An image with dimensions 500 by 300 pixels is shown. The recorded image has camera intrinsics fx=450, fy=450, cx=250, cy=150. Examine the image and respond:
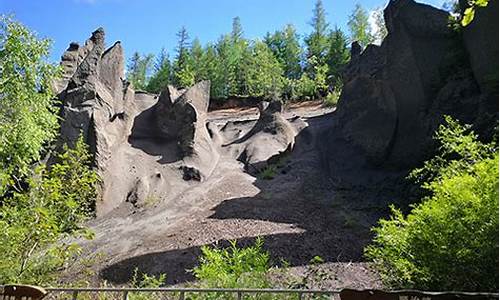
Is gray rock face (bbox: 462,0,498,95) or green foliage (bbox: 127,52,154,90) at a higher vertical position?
green foliage (bbox: 127,52,154,90)

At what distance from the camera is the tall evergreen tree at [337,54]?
125ft

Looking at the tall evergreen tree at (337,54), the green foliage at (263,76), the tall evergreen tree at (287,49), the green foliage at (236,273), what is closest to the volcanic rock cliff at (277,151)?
the green foliage at (236,273)

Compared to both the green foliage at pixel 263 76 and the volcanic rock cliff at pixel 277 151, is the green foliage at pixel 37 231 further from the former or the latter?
the green foliage at pixel 263 76

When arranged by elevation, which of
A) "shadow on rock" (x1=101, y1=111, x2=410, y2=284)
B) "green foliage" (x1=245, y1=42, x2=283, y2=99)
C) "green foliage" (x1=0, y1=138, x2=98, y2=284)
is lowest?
"shadow on rock" (x1=101, y1=111, x2=410, y2=284)

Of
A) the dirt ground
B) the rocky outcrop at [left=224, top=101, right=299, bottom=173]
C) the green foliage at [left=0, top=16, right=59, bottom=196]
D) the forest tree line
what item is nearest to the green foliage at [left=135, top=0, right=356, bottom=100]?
the forest tree line

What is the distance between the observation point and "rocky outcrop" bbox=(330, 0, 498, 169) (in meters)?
13.6

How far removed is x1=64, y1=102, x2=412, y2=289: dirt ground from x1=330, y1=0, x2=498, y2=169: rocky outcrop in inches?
47.8

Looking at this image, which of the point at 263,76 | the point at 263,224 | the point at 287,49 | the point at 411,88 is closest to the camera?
the point at 263,224

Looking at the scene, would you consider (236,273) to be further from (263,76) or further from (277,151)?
(263,76)

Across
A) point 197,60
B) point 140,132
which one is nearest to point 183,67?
point 197,60

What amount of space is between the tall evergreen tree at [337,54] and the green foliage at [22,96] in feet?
96.8

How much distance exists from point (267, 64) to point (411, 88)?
73.3 feet

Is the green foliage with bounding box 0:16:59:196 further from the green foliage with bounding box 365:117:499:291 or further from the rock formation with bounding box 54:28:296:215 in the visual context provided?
the green foliage with bounding box 365:117:499:291

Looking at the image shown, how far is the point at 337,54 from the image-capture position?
39.4m
